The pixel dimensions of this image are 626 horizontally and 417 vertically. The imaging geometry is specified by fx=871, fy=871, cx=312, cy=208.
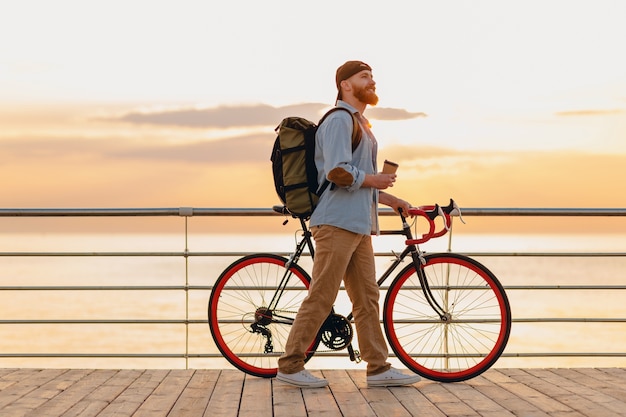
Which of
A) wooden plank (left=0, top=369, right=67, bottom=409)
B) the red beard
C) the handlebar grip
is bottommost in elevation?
wooden plank (left=0, top=369, right=67, bottom=409)

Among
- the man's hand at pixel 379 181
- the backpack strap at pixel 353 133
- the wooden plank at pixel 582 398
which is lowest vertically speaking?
the wooden plank at pixel 582 398

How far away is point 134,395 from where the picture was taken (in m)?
4.59

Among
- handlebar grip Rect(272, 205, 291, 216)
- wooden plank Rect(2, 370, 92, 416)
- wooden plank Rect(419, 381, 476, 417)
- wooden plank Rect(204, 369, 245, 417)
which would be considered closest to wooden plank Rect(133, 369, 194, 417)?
wooden plank Rect(204, 369, 245, 417)

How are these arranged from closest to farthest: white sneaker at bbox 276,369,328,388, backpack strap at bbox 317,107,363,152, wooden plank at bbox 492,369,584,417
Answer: wooden plank at bbox 492,369,584,417 < backpack strap at bbox 317,107,363,152 < white sneaker at bbox 276,369,328,388

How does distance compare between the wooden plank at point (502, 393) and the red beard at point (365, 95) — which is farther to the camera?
the red beard at point (365, 95)

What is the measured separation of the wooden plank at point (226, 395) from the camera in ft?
13.7

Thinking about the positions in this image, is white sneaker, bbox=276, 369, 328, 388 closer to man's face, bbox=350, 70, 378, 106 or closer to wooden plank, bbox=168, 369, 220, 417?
wooden plank, bbox=168, 369, 220, 417

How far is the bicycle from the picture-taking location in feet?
16.3

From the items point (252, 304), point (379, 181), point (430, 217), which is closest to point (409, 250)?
point (430, 217)

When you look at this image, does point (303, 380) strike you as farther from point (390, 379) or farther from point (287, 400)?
point (390, 379)

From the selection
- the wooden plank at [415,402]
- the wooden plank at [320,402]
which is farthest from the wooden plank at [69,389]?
the wooden plank at [415,402]

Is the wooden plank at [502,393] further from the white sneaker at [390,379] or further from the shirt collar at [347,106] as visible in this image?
the shirt collar at [347,106]

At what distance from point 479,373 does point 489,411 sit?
812mm

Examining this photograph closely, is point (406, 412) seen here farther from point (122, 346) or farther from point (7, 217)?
point (122, 346)
